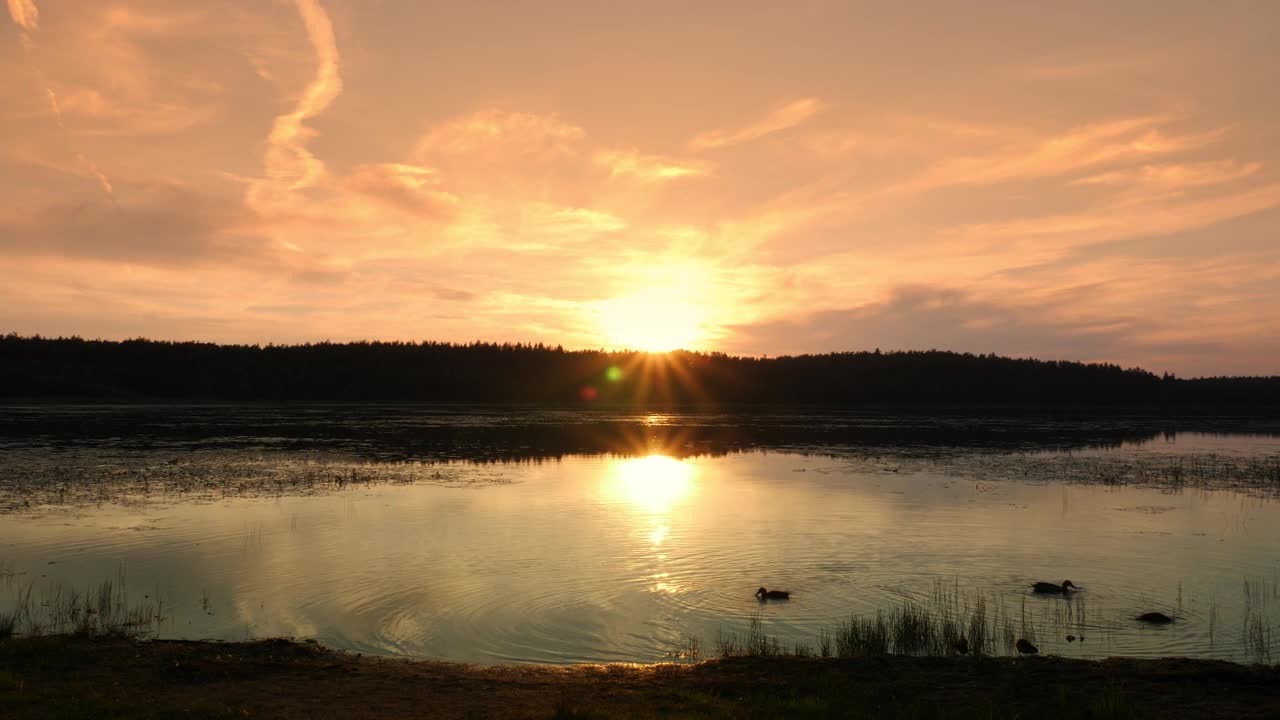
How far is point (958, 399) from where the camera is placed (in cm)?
18162

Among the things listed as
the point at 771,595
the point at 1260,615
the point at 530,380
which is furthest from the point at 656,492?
the point at 530,380

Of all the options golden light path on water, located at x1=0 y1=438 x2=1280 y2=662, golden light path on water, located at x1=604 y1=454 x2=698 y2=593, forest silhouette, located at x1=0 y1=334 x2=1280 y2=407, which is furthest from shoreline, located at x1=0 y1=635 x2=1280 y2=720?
forest silhouette, located at x1=0 y1=334 x2=1280 y2=407

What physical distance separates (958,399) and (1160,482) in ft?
489

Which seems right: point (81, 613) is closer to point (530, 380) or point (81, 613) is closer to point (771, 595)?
point (771, 595)

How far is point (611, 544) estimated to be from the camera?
24.1 metres

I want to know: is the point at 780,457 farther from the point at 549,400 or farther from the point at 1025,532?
the point at 549,400

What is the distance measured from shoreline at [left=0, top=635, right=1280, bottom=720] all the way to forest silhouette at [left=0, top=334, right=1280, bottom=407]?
157 meters

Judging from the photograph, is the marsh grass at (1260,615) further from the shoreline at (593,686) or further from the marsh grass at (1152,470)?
the marsh grass at (1152,470)

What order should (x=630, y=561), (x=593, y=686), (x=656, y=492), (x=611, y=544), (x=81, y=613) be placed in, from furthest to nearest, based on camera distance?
(x=656, y=492) < (x=611, y=544) < (x=630, y=561) < (x=81, y=613) < (x=593, y=686)

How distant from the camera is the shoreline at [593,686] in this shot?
10.8 metres

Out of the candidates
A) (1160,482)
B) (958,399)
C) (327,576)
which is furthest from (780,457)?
(958,399)

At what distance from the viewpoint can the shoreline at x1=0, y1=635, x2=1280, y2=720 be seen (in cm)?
1078

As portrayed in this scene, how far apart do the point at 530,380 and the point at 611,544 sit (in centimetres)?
17329

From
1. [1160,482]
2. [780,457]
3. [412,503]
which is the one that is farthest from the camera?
[780,457]
